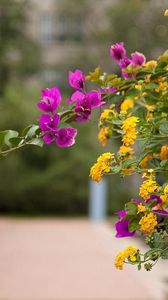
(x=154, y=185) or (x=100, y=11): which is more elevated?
(x=100, y=11)

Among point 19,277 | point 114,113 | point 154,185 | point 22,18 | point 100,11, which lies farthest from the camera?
point 100,11

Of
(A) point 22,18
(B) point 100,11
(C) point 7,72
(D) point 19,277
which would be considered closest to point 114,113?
(D) point 19,277

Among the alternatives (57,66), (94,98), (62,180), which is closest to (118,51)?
(94,98)

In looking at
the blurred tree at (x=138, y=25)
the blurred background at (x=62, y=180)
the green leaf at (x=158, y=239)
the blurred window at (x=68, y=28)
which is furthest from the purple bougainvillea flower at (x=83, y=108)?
the blurred window at (x=68, y=28)

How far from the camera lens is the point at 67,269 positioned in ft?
30.0

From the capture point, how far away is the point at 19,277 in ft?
27.7

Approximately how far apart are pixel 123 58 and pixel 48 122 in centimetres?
47

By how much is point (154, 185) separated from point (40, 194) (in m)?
17.4

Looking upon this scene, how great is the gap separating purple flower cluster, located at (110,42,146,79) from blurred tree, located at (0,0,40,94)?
1731 cm

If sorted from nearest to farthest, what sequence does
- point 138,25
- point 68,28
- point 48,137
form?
point 48,137 < point 138,25 < point 68,28

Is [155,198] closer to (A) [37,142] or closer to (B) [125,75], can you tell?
(A) [37,142]

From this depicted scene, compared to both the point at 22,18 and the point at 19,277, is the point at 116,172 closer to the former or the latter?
the point at 19,277

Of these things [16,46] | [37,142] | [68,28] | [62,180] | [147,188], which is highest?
[68,28]

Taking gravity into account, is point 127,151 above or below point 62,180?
below
